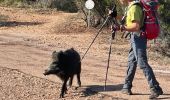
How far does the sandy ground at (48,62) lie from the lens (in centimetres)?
929

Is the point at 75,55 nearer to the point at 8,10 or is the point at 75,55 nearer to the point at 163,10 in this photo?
the point at 163,10

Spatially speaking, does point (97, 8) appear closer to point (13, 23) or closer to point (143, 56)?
point (13, 23)

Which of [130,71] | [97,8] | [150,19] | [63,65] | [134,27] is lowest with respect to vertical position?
[130,71]

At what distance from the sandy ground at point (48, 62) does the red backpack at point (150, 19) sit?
1.29 metres

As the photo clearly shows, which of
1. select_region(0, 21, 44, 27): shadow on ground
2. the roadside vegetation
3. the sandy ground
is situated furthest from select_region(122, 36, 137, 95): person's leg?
select_region(0, 21, 44, 27): shadow on ground

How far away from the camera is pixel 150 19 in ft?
27.2

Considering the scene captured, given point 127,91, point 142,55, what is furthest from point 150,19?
point 127,91

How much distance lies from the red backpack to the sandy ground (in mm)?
1289

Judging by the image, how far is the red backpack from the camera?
8305mm

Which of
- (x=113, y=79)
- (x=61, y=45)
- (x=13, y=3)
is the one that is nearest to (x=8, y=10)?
(x=13, y=3)

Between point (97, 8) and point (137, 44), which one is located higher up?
point (137, 44)

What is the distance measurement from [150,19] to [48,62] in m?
4.19

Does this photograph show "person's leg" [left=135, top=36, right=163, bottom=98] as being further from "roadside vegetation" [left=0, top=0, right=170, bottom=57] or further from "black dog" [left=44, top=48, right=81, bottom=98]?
"roadside vegetation" [left=0, top=0, right=170, bottom=57]

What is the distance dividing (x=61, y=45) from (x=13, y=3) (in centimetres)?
1665
